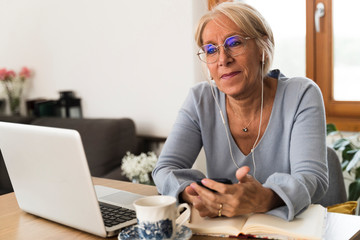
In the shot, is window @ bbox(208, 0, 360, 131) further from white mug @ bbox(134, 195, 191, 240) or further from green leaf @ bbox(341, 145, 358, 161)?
white mug @ bbox(134, 195, 191, 240)

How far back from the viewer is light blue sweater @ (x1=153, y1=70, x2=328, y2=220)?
1.11 metres

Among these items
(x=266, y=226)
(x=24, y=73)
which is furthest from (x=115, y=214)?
(x=24, y=73)

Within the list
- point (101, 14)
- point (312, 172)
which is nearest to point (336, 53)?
point (312, 172)

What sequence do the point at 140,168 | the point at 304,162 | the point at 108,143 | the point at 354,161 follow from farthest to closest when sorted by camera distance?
the point at 108,143, the point at 140,168, the point at 354,161, the point at 304,162

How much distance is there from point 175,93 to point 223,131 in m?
1.23

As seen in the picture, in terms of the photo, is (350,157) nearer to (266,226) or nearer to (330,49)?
(330,49)

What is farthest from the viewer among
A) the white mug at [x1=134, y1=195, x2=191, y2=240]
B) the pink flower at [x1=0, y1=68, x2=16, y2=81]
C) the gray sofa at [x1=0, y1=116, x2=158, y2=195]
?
the pink flower at [x1=0, y1=68, x2=16, y2=81]

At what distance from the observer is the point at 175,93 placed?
8.67 ft

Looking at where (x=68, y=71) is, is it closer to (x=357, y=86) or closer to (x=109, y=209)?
(x=357, y=86)

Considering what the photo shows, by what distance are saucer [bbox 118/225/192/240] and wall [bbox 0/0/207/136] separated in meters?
1.71

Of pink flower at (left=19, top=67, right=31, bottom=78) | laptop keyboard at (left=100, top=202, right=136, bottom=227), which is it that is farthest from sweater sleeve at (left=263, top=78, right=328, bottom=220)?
pink flower at (left=19, top=67, right=31, bottom=78)

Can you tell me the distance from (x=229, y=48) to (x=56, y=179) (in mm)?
684

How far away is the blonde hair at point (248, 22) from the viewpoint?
4.35ft

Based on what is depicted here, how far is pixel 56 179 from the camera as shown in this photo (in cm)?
95
